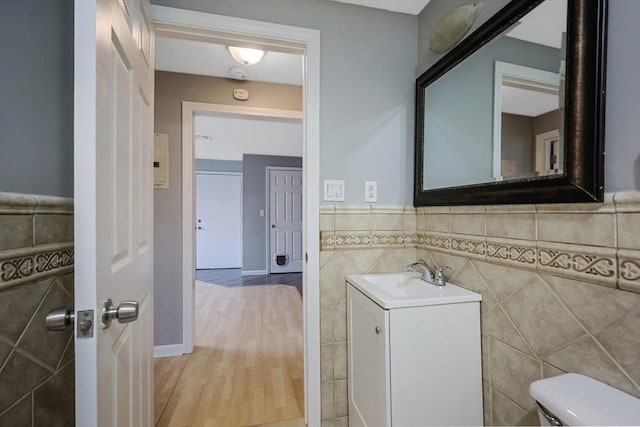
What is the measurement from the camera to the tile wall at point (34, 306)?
0.57 metres

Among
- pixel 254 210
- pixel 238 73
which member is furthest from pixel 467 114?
pixel 254 210

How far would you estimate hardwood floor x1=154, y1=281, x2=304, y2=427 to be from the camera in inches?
59.9

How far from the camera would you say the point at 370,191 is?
4.81 feet

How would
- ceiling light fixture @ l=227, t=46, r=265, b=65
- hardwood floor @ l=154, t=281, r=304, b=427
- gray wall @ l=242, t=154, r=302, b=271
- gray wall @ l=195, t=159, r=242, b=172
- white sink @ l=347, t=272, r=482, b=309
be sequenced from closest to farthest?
white sink @ l=347, t=272, r=482, b=309 < hardwood floor @ l=154, t=281, r=304, b=427 < ceiling light fixture @ l=227, t=46, r=265, b=65 < gray wall @ l=242, t=154, r=302, b=271 < gray wall @ l=195, t=159, r=242, b=172

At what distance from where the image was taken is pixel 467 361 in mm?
1048

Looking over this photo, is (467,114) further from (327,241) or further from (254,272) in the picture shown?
(254,272)

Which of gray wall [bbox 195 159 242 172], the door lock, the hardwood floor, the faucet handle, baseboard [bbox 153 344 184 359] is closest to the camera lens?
the door lock

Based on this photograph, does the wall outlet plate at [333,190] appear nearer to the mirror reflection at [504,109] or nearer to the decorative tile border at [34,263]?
the mirror reflection at [504,109]

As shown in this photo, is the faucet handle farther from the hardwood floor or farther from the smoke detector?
the smoke detector

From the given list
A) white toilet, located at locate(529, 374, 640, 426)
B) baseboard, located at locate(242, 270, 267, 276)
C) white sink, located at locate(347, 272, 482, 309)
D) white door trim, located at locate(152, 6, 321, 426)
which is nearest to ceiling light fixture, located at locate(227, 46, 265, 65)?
white door trim, located at locate(152, 6, 321, 426)

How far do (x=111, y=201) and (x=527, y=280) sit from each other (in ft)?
4.33

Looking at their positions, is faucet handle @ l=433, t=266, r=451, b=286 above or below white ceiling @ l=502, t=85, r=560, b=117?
below

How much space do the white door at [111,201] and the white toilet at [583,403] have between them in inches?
40.1

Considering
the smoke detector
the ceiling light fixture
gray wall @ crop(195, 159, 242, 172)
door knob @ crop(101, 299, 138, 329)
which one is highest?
the smoke detector
